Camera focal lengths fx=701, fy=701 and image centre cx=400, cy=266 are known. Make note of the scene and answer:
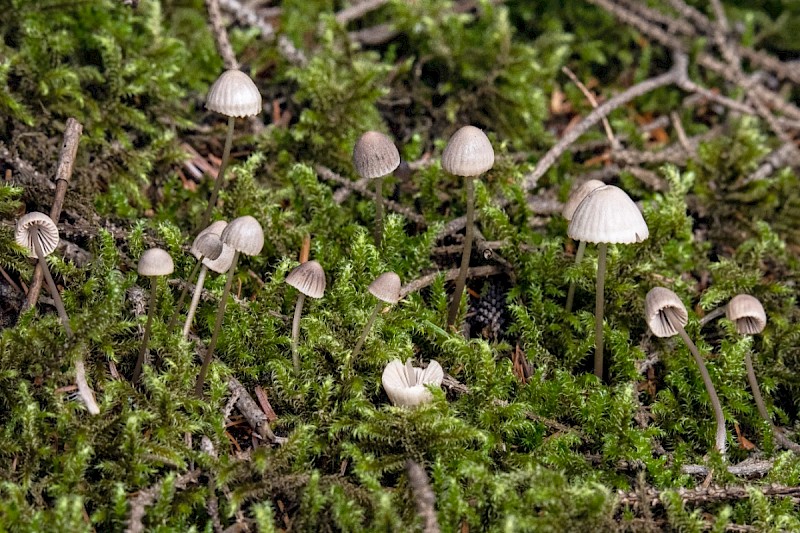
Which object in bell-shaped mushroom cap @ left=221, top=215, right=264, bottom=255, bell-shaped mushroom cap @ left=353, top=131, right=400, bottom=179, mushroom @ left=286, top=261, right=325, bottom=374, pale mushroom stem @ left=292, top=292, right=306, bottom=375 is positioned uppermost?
bell-shaped mushroom cap @ left=353, top=131, right=400, bottom=179

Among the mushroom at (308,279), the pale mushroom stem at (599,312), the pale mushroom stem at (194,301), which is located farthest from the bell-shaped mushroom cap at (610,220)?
the pale mushroom stem at (194,301)

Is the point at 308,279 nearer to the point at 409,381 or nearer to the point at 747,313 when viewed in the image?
the point at 409,381

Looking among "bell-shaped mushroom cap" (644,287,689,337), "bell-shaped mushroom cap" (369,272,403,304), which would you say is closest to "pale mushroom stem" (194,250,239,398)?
"bell-shaped mushroom cap" (369,272,403,304)

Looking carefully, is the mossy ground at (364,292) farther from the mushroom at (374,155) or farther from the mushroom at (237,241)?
the mushroom at (374,155)

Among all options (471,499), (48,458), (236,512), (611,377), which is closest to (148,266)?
(48,458)

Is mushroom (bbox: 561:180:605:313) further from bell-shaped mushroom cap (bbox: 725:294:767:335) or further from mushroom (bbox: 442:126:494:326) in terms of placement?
bell-shaped mushroom cap (bbox: 725:294:767:335)

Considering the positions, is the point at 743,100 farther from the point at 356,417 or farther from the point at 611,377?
the point at 356,417
